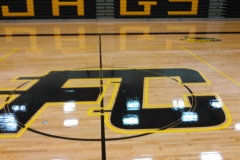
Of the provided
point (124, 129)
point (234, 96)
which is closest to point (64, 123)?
point (124, 129)

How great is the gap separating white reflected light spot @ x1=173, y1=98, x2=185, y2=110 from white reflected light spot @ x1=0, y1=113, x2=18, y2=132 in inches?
66.0

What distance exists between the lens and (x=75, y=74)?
4387 millimetres

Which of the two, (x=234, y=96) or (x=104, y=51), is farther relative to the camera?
(x=104, y=51)

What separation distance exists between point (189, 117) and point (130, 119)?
1.98ft

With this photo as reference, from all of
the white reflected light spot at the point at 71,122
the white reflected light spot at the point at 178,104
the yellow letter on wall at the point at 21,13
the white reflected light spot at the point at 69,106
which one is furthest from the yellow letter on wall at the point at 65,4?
the white reflected light spot at the point at 71,122

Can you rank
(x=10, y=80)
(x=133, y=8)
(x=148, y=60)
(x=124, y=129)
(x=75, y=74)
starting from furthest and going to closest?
(x=133, y=8), (x=148, y=60), (x=75, y=74), (x=10, y=80), (x=124, y=129)

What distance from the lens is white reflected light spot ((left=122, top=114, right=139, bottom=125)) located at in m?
2.76

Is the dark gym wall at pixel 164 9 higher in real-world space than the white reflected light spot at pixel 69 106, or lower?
higher

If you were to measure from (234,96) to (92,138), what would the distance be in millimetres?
1956

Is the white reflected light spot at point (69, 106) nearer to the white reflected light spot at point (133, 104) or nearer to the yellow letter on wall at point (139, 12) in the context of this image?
the white reflected light spot at point (133, 104)

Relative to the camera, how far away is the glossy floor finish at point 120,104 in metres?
2.33

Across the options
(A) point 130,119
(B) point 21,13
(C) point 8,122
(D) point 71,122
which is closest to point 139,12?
(B) point 21,13

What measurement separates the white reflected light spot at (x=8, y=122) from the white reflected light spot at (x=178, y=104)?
1676 millimetres

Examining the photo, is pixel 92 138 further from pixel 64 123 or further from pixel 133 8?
pixel 133 8
